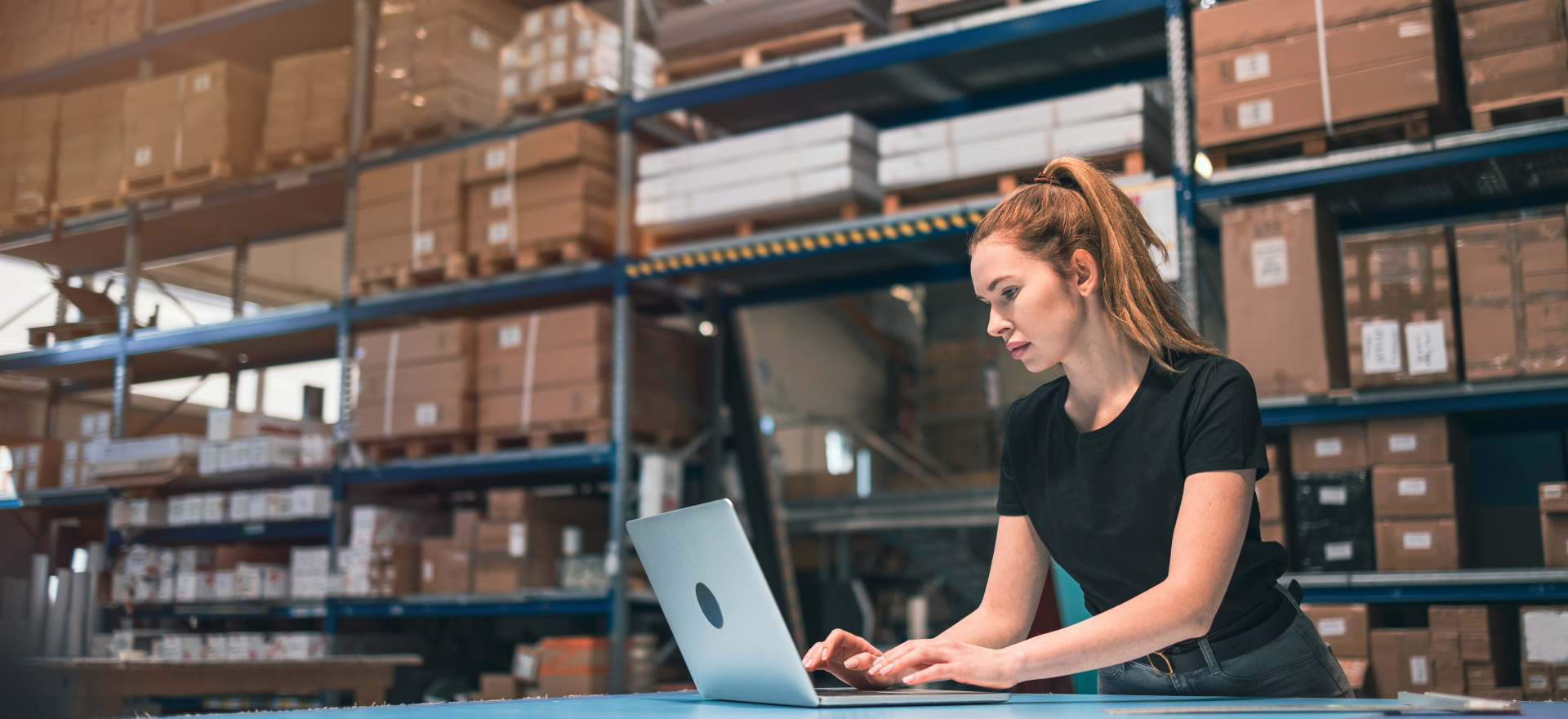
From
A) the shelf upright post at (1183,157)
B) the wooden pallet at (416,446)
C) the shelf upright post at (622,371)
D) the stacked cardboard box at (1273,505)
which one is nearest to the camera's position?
the stacked cardboard box at (1273,505)

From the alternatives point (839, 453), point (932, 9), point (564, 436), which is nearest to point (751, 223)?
point (932, 9)

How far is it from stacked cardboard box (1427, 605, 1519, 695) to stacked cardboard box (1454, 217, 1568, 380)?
854 millimetres

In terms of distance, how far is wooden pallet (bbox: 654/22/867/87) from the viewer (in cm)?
600

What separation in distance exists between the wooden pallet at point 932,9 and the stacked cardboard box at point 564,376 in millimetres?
2236

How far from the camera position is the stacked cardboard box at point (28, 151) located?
898 cm

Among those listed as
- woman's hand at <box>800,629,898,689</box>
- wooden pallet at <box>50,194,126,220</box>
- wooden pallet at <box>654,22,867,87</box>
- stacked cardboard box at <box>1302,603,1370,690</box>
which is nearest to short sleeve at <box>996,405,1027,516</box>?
woman's hand at <box>800,629,898,689</box>

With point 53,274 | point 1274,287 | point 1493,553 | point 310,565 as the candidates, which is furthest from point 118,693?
point 53,274

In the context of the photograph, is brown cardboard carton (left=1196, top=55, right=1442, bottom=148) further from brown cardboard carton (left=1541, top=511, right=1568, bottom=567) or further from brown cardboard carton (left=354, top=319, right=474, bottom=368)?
brown cardboard carton (left=354, top=319, right=474, bottom=368)

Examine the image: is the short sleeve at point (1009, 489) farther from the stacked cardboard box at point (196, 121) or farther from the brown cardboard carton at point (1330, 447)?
the stacked cardboard box at point (196, 121)

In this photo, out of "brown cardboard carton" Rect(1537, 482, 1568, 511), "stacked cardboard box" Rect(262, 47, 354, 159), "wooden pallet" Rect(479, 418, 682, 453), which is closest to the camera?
"brown cardboard carton" Rect(1537, 482, 1568, 511)

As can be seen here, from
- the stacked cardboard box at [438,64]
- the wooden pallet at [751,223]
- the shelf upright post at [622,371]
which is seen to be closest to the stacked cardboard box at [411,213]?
the stacked cardboard box at [438,64]

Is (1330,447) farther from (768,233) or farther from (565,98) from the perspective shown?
(565,98)

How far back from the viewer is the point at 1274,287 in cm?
461

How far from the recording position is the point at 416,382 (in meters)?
7.08
